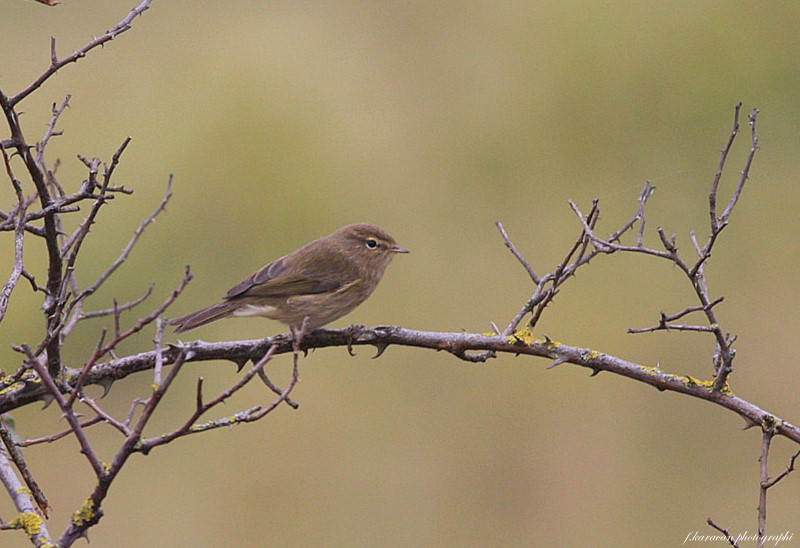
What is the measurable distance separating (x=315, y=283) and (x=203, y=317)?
27.5 inches

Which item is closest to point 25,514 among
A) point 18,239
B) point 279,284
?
point 18,239

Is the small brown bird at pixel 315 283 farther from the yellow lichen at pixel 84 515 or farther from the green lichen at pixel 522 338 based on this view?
the yellow lichen at pixel 84 515

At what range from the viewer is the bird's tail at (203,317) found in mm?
5035

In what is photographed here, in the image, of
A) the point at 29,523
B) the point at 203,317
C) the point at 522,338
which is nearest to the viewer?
the point at 29,523

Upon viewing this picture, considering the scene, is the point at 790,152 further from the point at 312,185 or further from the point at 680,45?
the point at 312,185

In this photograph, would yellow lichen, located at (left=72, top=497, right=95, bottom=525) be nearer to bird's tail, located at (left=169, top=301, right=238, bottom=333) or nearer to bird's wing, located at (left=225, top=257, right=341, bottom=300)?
bird's tail, located at (left=169, top=301, right=238, bottom=333)

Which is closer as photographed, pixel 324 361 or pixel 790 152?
pixel 324 361

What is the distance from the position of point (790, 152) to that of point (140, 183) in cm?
804

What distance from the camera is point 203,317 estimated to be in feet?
16.9

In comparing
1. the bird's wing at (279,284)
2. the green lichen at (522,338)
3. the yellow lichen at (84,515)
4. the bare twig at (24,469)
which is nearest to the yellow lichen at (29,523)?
the bare twig at (24,469)

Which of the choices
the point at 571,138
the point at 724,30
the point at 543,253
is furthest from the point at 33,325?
the point at 724,30

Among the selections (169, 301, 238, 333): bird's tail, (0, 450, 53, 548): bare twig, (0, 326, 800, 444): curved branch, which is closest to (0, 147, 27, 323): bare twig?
(0, 326, 800, 444): curved branch

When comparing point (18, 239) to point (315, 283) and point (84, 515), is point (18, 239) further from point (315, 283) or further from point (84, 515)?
point (315, 283)

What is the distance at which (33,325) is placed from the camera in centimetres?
1029
